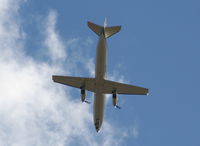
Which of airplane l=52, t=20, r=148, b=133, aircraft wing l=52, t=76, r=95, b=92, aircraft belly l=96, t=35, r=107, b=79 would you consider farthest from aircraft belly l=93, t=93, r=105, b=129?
aircraft belly l=96, t=35, r=107, b=79

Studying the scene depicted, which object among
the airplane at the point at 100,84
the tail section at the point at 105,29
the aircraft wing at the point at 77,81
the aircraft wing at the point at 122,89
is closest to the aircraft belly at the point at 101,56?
the airplane at the point at 100,84

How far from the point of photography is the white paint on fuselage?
83.7m

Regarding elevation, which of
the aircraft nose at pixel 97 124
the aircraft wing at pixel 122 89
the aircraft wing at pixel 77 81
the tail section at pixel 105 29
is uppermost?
the tail section at pixel 105 29

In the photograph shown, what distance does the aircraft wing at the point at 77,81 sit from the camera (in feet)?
296

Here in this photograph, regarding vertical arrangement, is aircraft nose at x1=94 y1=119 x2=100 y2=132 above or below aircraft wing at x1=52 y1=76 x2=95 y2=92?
below

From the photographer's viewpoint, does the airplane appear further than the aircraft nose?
No

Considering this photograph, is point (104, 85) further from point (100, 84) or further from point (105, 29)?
point (105, 29)

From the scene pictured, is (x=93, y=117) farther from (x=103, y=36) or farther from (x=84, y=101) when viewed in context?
(x=103, y=36)

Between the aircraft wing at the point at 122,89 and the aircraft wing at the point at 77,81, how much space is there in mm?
2526

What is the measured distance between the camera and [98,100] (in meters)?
91.1

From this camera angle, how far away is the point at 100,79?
→ 8769 centimetres

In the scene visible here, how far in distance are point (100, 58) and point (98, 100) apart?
10.4 metres

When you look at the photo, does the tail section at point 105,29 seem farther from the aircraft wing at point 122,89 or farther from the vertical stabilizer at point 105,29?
the aircraft wing at point 122,89

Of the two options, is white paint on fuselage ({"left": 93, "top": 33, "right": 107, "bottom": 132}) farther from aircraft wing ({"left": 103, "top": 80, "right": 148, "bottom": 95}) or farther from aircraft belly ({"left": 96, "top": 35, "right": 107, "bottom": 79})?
aircraft wing ({"left": 103, "top": 80, "right": 148, "bottom": 95})
